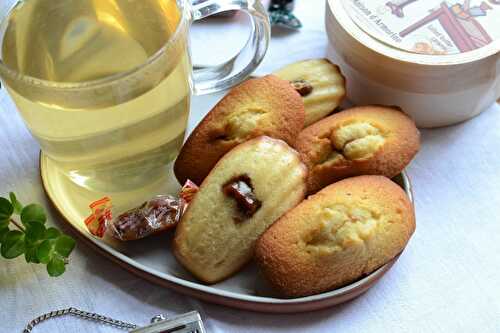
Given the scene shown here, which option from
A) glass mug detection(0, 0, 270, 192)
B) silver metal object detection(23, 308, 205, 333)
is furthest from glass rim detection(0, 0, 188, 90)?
silver metal object detection(23, 308, 205, 333)

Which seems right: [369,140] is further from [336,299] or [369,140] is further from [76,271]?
[76,271]

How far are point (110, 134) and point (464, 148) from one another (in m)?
0.40

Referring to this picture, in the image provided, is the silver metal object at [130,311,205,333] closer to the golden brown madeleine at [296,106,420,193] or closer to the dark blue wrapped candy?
the golden brown madeleine at [296,106,420,193]

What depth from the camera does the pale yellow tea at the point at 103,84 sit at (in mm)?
588

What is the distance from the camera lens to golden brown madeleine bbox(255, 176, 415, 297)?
59 centimetres

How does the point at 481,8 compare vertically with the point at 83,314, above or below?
above

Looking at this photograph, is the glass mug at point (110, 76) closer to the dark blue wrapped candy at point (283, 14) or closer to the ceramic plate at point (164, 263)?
the ceramic plate at point (164, 263)

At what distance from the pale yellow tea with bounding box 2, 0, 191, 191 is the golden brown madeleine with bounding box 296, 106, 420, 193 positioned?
14cm

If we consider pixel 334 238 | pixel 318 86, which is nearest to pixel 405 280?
pixel 334 238

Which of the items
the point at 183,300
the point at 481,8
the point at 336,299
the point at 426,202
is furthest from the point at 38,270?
the point at 481,8

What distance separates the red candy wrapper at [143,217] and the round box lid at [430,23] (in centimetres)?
28

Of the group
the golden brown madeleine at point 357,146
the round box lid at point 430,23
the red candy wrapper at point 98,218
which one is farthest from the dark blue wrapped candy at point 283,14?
the red candy wrapper at point 98,218

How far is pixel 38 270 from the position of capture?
2.14 ft

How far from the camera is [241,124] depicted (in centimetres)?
66
